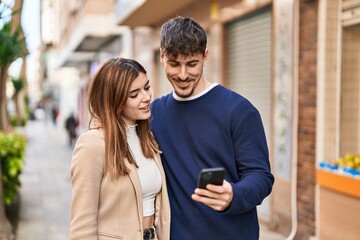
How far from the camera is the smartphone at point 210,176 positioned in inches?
76.6

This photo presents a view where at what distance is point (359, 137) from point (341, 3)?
1.57 metres

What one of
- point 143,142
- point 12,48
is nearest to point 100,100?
point 143,142

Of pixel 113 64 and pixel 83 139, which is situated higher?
pixel 113 64

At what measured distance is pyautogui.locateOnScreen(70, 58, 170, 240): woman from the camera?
2305 mm

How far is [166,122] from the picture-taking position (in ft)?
8.52

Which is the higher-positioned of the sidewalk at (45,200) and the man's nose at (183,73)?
the man's nose at (183,73)

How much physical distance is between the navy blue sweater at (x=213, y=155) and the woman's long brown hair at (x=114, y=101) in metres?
0.24

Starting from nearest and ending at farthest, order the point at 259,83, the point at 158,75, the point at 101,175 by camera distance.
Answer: the point at 101,175
the point at 259,83
the point at 158,75

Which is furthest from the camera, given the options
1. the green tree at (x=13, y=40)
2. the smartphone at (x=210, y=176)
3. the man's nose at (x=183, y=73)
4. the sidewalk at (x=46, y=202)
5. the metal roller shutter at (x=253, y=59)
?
the green tree at (x=13, y=40)

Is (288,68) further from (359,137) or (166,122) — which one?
(166,122)

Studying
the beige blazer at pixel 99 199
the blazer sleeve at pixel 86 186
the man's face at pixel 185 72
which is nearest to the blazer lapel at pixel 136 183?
the beige blazer at pixel 99 199

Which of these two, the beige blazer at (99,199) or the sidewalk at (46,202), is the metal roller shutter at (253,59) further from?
the beige blazer at (99,199)

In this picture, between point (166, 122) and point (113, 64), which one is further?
point (166, 122)

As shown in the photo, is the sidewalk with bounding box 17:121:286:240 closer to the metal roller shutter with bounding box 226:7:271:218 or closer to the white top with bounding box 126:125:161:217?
the metal roller shutter with bounding box 226:7:271:218
